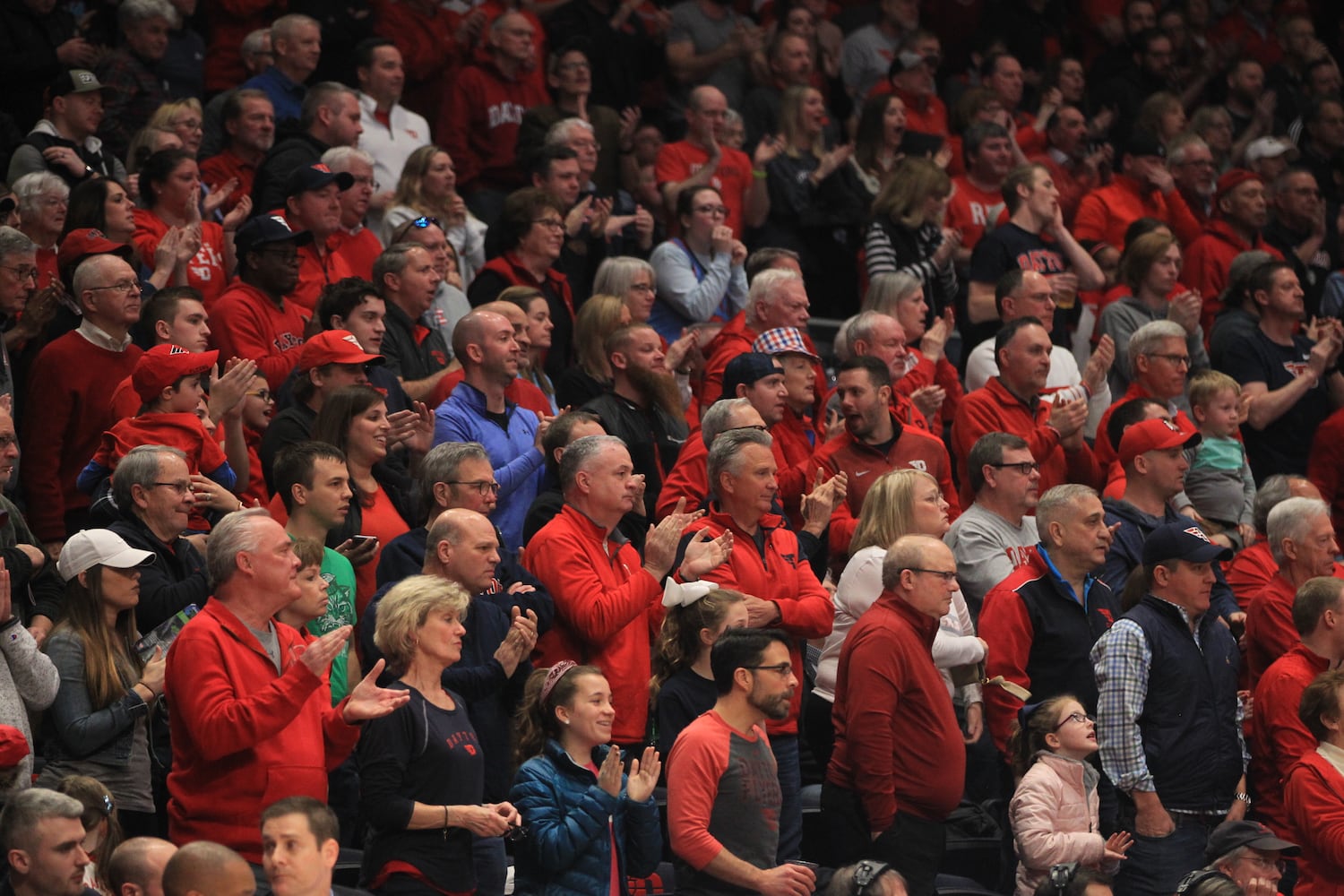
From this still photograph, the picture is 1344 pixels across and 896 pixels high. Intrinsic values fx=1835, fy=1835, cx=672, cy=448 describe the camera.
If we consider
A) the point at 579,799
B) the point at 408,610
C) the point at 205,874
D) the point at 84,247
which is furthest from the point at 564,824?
the point at 84,247

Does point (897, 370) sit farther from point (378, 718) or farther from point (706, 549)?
point (378, 718)

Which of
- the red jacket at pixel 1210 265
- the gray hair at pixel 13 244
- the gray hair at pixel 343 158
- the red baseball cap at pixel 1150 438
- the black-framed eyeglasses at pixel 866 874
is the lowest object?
the red jacket at pixel 1210 265

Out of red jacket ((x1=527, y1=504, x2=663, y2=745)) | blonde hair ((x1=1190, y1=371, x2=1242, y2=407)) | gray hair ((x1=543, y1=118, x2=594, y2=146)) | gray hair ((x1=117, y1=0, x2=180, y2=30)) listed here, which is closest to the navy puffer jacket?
red jacket ((x1=527, y1=504, x2=663, y2=745))

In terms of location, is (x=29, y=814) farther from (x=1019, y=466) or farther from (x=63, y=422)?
(x=1019, y=466)

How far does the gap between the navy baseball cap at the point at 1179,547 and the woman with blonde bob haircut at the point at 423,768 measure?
2.65m

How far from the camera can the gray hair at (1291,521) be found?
7371 millimetres

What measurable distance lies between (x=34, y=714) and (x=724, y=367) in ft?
12.3

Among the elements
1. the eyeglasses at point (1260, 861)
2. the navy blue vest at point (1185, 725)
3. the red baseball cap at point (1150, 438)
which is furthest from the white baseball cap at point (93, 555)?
the red baseball cap at point (1150, 438)

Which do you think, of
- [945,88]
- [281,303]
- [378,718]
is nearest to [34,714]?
[378,718]

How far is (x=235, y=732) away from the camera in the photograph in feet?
16.2

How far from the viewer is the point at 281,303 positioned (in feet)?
26.1

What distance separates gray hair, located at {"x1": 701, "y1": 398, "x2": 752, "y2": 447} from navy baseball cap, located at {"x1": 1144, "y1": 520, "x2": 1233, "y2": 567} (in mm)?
1639

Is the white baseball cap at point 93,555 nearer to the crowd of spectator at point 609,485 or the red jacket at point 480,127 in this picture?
the crowd of spectator at point 609,485

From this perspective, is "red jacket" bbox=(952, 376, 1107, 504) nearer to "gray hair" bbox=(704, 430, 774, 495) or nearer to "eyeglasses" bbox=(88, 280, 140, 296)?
"gray hair" bbox=(704, 430, 774, 495)
